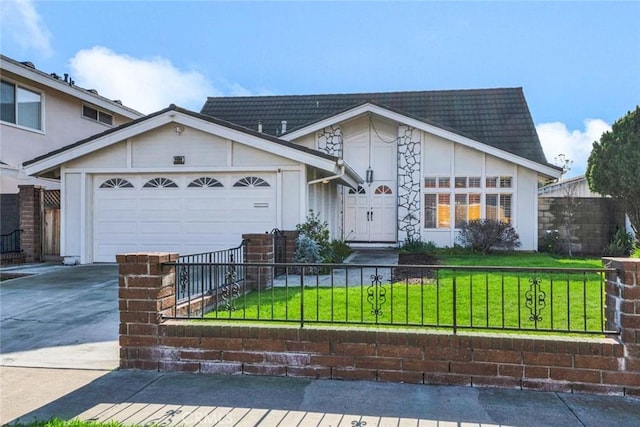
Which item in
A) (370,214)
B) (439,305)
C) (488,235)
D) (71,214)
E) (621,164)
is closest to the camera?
(439,305)

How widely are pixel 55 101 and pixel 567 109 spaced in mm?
23889

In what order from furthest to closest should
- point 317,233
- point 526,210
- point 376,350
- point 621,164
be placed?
point 526,210 < point 621,164 < point 317,233 < point 376,350

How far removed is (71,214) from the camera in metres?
11.8

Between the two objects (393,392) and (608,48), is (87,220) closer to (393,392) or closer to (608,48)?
(393,392)

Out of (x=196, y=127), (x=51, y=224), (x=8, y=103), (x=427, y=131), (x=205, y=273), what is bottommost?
(x=205, y=273)

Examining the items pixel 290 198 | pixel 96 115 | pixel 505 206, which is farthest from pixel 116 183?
pixel 505 206

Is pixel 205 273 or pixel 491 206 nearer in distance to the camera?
pixel 205 273

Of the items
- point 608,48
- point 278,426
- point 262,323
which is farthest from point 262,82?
point 278,426

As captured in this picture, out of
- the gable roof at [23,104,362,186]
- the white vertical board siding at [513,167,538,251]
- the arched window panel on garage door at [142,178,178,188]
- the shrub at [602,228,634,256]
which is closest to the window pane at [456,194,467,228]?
the white vertical board siding at [513,167,538,251]

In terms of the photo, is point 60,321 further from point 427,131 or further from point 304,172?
point 427,131

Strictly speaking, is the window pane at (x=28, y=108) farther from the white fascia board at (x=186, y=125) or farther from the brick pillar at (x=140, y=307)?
the brick pillar at (x=140, y=307)

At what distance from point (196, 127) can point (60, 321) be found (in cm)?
582

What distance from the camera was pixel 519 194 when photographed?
14492 mm

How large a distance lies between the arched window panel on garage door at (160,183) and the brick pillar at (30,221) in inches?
142
